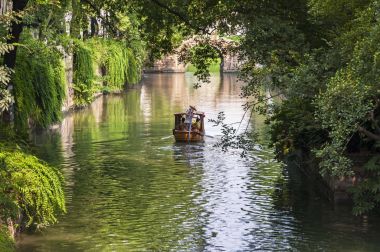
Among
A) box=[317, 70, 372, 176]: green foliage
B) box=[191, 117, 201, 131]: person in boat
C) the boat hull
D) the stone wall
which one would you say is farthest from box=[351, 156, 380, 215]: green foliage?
the stone wall

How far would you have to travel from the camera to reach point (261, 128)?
1662 inches

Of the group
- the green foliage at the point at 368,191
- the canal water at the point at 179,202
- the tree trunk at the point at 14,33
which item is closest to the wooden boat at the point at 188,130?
the canal water at the point at 179,202

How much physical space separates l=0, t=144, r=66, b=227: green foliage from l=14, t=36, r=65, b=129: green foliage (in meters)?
11.9

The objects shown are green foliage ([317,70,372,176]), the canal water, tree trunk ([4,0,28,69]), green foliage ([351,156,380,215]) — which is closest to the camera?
green foliage ([317,70,372,176])

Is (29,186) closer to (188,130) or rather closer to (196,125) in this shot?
(188,130)

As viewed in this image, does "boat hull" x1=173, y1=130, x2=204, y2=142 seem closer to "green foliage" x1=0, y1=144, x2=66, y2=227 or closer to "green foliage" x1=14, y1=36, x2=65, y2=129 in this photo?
"green foliage" x1=14, y1=36, x2=65, y2=129

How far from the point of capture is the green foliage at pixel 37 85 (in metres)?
30.5

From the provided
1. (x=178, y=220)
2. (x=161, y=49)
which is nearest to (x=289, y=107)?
(x=178, y=220)

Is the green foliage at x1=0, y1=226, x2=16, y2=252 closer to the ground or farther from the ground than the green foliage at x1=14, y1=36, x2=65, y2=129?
closer to the ground

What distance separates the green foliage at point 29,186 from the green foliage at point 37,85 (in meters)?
11.9

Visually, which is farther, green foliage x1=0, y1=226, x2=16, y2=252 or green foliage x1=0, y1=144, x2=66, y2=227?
green foliage x1=0, y1=144, x2=66, y2=227

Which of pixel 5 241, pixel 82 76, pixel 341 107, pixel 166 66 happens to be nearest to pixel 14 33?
pixel 5 241

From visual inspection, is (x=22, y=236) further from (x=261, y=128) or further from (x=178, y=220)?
(x=261, y=128)

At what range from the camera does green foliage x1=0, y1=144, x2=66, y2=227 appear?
1638 centimetres
